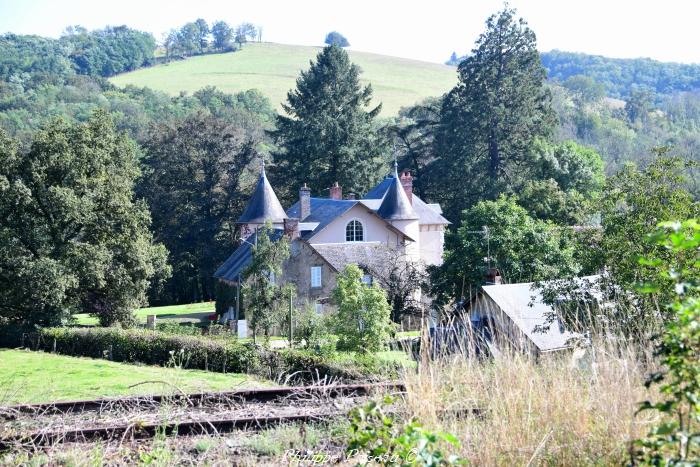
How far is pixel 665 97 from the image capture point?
15538 centimetres

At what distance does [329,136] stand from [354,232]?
17.6m

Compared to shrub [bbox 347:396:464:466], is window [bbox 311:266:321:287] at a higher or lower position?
higher

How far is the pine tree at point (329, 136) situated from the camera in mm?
58312

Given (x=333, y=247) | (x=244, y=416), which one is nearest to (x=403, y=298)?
(x=333, y=247)

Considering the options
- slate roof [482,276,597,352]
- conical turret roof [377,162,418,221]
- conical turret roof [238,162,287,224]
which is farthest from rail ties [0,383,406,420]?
conical turret roof [238,162,287,224]

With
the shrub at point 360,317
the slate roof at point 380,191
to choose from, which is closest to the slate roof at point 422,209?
the slate roof at point 380,191

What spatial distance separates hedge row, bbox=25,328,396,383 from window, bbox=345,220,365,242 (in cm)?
1524

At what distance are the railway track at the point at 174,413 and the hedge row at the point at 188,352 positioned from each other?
17.0 ft

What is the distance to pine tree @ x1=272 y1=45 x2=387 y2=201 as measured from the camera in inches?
2296

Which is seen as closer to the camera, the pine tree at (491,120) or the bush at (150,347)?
the bush at (150,347)

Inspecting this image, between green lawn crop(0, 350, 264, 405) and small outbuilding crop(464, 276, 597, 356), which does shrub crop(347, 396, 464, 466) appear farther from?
small outbuilding crop(464, 276, 597, 356)

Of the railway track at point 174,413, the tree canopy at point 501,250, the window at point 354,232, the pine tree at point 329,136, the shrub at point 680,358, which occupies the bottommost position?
the railway track at point 174,413

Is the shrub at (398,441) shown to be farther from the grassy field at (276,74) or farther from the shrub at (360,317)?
the grassy field at (276,74)

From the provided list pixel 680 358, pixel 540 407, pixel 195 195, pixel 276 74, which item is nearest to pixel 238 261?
pixel 195 195
